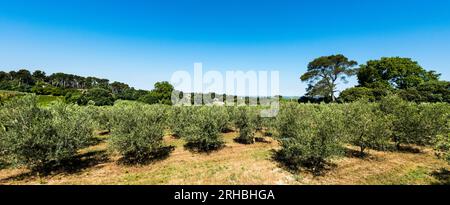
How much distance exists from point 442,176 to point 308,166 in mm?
9963

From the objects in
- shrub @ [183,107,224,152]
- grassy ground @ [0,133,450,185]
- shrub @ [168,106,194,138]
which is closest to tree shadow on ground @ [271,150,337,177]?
grassy ground @ [0,133,450,185]

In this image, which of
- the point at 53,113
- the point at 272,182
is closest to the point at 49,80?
the point at 53,113

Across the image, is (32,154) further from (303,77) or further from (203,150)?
(303,77)

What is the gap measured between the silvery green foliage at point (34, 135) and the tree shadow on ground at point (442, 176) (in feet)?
94.3

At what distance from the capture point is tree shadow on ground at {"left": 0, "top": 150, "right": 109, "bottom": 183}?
54.3 ft

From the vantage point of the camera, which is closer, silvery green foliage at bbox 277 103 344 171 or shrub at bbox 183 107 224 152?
silvery green foliage at bbox 277 103 344 171

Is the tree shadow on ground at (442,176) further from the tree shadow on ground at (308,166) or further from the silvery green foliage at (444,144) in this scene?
the tree shadow on ground at (308,166)

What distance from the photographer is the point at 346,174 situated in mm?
16609

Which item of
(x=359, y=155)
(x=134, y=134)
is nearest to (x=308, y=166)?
(x=359, y=155)

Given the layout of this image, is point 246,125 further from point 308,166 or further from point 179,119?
point 308,166

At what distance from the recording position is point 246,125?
92.1ft

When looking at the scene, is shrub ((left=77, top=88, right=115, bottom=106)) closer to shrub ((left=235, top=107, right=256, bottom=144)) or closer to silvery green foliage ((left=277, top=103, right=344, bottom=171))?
shrub ((left=235, top=107, right=256, bottom=144))

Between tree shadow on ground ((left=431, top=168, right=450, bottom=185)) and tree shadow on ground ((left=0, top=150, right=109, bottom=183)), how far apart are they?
29.2 m
